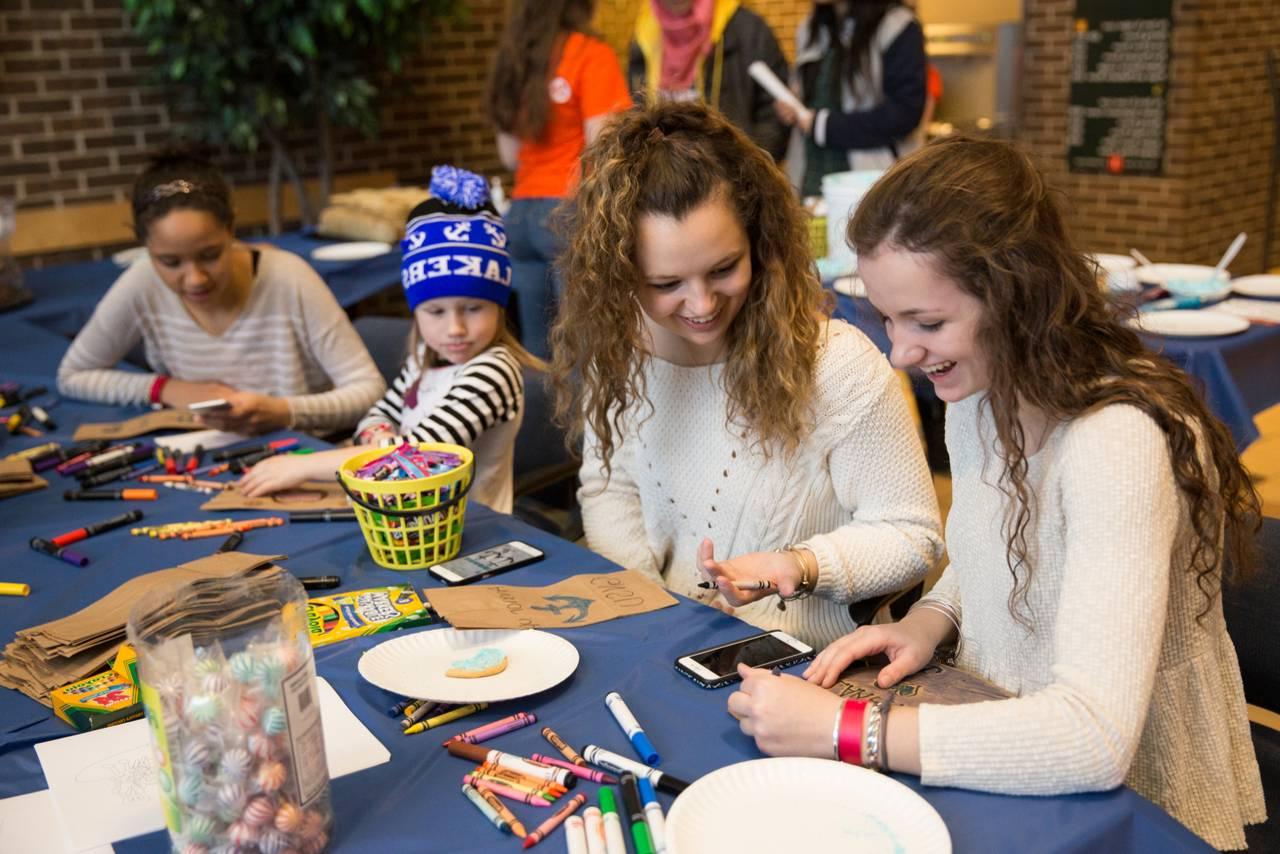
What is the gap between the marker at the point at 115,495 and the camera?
1.96 m

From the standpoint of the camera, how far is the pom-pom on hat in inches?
82.7

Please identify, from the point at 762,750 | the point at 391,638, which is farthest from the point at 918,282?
the point at 391,638

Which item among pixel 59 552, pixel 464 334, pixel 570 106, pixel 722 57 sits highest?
pixel 722 57

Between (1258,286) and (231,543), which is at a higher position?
(1258,286)

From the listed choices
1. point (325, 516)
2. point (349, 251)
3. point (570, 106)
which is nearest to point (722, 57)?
point (570, 106)

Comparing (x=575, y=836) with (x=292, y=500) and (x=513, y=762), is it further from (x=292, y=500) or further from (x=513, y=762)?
(x=292, y=500)

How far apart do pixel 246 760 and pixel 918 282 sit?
31.1 inches

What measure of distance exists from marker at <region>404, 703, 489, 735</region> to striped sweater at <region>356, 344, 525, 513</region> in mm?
827

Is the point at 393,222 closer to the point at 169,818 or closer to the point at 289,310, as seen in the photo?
the point at 289,310

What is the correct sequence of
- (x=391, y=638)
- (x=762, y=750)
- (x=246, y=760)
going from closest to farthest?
1. (x=246, y=760)
2. (x=762, y=750)
3. (x=391, y=638)

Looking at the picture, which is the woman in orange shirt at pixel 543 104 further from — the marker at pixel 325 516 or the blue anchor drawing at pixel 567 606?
the blue anchor drawing at pixel 567 606

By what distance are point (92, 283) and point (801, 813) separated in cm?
384

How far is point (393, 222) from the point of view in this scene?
433cm

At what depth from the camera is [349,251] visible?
13.6 feet
